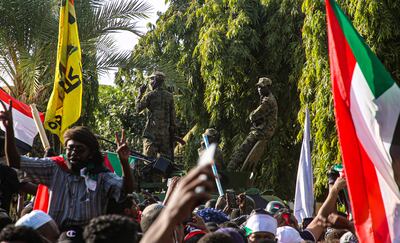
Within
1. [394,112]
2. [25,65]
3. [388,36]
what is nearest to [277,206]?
[394,112]

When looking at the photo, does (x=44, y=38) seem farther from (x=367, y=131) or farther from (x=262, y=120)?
(x=367, y=131)

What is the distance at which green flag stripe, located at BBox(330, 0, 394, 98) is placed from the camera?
6480 mm

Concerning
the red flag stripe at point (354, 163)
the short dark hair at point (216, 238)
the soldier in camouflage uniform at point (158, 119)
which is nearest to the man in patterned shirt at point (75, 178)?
the short dark hair at point (216, 238)

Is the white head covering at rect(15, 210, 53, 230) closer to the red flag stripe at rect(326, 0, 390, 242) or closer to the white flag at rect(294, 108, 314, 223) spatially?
the red flag stripe at rect(326, 0, 390, 242)

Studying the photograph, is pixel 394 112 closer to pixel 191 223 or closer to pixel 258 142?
pixel 191 223

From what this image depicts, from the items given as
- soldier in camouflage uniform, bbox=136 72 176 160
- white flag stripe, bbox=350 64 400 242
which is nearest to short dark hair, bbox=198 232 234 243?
white flag stripe, bbox=350 64 400 242

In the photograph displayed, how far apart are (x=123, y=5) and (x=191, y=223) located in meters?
15.7

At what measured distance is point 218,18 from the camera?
26953 mm

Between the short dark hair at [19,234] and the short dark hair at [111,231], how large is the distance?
1.41 ft

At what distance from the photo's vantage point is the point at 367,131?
634 cm

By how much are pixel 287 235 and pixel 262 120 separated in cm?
986

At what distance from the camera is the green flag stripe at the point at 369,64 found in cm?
648

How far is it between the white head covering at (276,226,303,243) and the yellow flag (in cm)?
282

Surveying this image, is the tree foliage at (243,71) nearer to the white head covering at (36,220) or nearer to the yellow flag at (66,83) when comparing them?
the yellow flag at (66,83)
